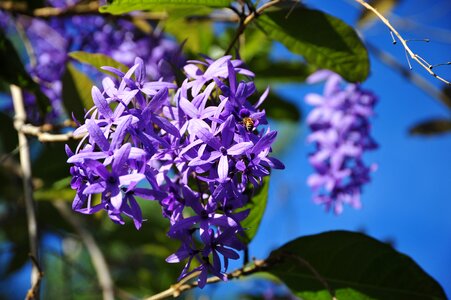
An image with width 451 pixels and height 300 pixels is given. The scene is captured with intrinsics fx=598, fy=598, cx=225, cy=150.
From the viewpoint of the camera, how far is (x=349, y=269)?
1.54 meters

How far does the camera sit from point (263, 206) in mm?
1572

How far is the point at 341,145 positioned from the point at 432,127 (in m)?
0.86

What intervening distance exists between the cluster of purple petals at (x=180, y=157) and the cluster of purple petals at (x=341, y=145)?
3.50ft

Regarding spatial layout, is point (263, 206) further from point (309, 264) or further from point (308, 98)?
point (308, 98)

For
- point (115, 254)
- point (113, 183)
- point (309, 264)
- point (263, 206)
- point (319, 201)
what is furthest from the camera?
point (115, 254)

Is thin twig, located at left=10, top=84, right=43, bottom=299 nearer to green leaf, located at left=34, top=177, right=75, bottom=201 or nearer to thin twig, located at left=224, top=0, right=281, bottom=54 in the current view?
green leaf, located at left=34, top=177, right=75, bottom=201

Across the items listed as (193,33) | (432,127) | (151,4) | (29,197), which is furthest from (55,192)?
(432,127)

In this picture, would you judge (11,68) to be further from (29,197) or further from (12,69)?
(29,197)

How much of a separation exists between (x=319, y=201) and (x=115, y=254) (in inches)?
80.7

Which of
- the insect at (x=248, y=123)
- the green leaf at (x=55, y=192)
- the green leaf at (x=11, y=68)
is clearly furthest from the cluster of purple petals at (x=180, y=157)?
the green leaf at (x=55, y=192)

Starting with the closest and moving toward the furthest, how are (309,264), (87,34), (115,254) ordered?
1. (309,264)
2. (87,34)
3. (115,254)

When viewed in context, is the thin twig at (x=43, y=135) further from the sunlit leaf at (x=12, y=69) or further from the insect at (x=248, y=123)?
the insect at (x=248, y=123)

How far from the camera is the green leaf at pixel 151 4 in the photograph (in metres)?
1.38

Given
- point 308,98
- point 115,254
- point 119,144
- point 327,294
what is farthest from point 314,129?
point 115,254
